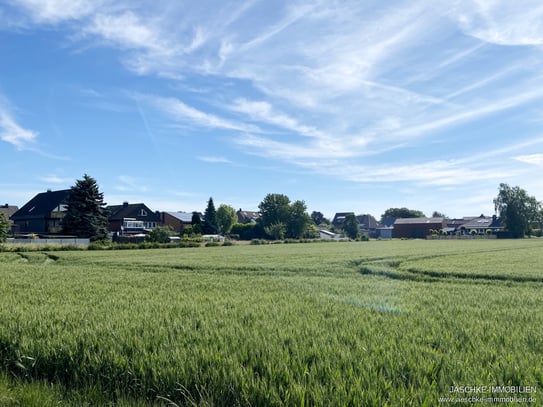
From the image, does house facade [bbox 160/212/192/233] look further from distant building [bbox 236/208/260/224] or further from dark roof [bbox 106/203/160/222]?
distant building [bbox 236/208/260/224]

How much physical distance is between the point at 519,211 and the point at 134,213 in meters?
98.2

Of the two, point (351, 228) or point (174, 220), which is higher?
point (174, 220)

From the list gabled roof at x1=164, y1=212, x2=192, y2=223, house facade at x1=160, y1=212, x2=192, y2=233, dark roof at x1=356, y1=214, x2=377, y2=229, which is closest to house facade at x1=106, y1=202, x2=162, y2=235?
house facade at x1=160, y1=212, x2=192, y2=233

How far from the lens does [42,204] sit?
258 feet

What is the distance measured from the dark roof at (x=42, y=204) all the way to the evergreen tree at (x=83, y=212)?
61.5 ft

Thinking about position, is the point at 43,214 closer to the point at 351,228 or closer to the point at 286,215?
the point at 286,215

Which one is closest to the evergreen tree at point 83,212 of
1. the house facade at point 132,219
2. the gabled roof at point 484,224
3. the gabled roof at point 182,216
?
the house facade at point 132,219

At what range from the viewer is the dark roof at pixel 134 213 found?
93312mm

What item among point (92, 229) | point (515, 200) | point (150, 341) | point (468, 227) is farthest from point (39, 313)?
point (468, 227)

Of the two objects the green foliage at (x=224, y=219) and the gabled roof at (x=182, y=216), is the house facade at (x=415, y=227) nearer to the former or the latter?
the green foliage at (x=224, y=219)

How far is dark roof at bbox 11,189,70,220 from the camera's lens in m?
75.6

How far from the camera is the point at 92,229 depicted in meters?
59.6

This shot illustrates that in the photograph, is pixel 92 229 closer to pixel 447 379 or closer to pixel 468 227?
pixel 447 379

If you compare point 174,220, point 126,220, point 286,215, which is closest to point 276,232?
point 286,215
